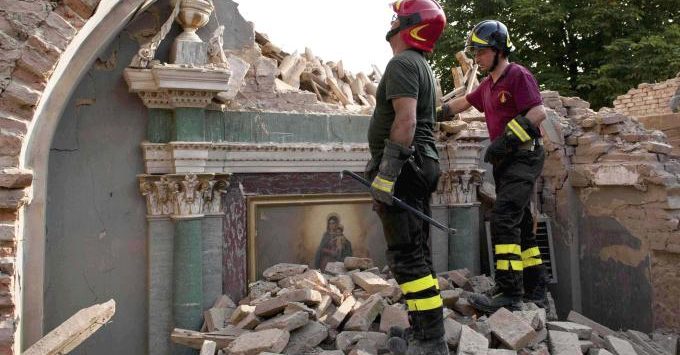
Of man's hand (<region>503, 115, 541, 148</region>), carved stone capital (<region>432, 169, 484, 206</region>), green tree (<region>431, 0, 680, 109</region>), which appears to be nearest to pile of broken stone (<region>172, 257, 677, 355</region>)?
carved stone capital (<region>432, 169, 484, 206</region>)

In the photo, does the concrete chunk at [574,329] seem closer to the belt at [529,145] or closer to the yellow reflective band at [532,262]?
the yellow reflective band at [532,262]

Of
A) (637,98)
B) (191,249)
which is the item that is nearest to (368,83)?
(191,249)

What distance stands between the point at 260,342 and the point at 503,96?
2.66 metres

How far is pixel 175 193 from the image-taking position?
471 centimetres

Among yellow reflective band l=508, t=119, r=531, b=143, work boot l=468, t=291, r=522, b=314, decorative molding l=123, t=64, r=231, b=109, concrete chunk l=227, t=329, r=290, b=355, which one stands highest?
decorative molding l=123, t=64, r=231, b=109

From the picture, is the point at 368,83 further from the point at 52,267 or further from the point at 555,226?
the point at 52,267

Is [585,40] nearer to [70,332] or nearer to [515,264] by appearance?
[515,264]

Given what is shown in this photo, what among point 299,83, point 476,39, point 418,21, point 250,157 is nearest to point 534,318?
point 476,39

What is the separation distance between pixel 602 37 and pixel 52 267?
54.6 feet

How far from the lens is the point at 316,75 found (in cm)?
647

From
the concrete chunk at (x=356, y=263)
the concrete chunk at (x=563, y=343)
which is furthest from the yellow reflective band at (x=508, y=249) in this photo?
the concrete chunk at (x=356, y=263)

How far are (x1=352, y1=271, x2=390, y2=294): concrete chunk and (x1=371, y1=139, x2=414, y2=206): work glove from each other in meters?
1.71

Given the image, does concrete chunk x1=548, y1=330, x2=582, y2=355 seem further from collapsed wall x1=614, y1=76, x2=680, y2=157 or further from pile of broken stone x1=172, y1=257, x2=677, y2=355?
collapsed wall x1=614, y1=76, x2=680, y2=157

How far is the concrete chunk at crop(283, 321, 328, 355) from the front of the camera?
3803 millimetres
